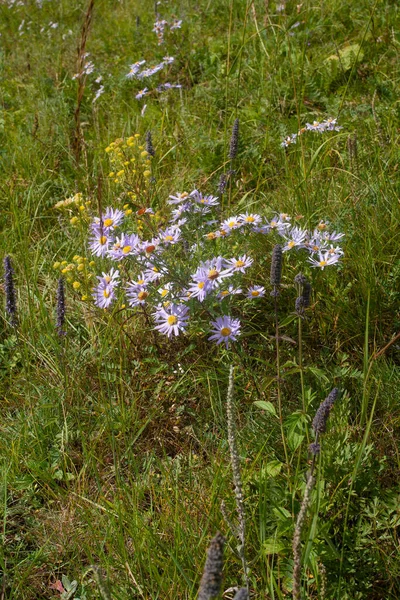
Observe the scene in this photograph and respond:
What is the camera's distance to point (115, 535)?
1525 millimetres

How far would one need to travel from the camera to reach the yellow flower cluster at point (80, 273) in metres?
2.25

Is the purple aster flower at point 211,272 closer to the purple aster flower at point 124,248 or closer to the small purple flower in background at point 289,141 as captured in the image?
the purple aster flower at point 124,248

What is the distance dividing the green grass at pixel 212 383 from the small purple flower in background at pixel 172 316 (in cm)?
13

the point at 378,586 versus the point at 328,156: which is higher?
the point at 328,156

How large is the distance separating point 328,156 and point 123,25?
10.4 feet

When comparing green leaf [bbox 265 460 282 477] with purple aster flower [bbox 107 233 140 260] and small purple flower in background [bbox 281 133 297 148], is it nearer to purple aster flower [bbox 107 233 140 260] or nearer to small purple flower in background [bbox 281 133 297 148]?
purple aster flower [bbox 107 233 140 260]

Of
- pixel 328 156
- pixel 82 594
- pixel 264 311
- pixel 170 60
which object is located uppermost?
pixel 170 60

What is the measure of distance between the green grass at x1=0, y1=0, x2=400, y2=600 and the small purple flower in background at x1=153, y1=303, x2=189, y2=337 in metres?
0.13

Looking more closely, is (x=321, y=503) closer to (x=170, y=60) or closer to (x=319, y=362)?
(x=319, y=362)

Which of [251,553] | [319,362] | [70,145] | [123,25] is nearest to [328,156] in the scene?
[319,362]

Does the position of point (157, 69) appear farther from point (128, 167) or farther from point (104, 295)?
point (104, 295)

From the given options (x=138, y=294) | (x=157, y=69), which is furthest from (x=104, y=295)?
(x=157, y=69)

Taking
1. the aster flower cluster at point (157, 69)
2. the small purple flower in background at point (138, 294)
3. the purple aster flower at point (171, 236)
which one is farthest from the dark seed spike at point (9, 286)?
the aster flower cluster at point (157, 69)

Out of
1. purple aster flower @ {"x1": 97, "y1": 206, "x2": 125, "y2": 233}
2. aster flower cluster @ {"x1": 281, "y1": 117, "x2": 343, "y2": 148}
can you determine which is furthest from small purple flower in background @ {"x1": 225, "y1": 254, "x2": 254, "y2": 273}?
aster flower cluster @ {"x1": 281, "y1": 117, "x2": 343, "y2": 148}
